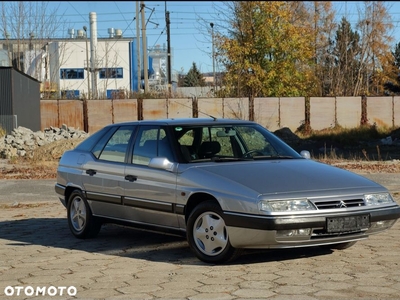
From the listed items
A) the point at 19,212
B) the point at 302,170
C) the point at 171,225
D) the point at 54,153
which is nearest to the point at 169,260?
the point at 171,225

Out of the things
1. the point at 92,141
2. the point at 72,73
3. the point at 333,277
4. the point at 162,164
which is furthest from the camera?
the point at 72,73

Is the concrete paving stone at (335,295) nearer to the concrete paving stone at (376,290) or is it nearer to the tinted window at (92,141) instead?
the concrete paving stone at (376,290)

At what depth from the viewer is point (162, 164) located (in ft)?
26.8

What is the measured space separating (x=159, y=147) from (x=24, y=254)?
197 centimetres

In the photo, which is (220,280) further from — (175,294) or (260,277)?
(175,294)

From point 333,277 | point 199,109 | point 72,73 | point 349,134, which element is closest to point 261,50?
point 199,109

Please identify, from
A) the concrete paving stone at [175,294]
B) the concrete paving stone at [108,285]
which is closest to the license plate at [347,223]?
the concrete paving stone at [175,294]

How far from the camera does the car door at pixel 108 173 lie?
8.97 m

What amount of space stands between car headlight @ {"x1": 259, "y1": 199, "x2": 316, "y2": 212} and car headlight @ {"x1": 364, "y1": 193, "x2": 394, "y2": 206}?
2.31 ft

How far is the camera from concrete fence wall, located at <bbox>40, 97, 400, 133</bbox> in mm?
→ 42344

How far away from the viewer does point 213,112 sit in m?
42.6

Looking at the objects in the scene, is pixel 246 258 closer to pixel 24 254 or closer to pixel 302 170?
pixel 302 170

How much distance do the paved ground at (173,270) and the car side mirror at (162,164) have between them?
97 centimetres

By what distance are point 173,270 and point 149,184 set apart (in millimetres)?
1338
